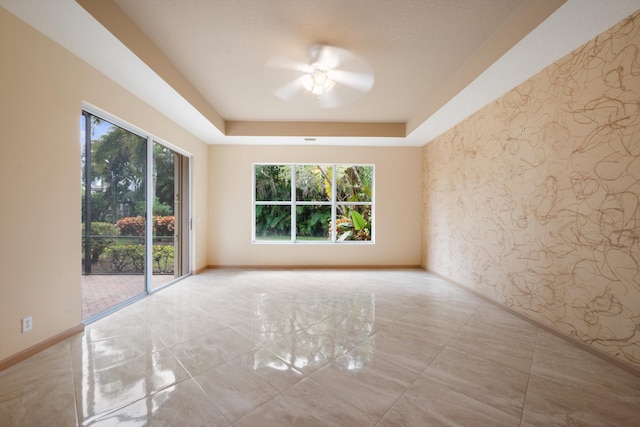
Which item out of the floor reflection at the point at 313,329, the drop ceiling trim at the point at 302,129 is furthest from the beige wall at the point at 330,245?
the floor reflection at the point at 313,329

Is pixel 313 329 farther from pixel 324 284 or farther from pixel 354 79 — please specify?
pixel 354 79

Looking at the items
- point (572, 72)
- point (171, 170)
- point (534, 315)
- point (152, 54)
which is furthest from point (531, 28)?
point (171, 170)

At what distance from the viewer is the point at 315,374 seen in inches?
72.7

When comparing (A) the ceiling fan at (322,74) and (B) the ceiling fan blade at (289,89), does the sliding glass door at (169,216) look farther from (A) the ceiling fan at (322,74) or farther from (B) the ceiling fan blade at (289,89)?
(A) the ceiling fan at (322,74)

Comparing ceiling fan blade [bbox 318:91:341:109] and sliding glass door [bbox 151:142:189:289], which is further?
sliding glass door [bbox 151:142:189:289]

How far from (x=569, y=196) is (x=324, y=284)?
3170mm

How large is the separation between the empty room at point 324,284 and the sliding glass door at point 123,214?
0.03 m

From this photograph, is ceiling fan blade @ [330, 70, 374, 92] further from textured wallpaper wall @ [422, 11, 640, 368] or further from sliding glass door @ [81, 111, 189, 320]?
sliding glass door @ [81, 111, 189, 320]

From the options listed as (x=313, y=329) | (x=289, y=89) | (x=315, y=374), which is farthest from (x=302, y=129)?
(x=315, y=374)

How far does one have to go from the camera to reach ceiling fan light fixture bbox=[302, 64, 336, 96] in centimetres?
287

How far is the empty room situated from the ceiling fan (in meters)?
0.03

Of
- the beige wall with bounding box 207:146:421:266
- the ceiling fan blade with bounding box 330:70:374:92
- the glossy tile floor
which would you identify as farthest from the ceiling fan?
the glossy tile floor

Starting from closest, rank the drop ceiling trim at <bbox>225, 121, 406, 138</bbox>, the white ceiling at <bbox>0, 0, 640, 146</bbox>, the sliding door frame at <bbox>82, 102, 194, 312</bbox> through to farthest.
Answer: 1. the white ceiling at <bbox>0, 0, 640, 146</bbox>
2. the sliding door frame at <bbox>82, 102, 194, 312</bbox>
3. the drop ceiling trim at <bbox>225, 121, 406, 138</bbox>

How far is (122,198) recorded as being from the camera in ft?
10.6
